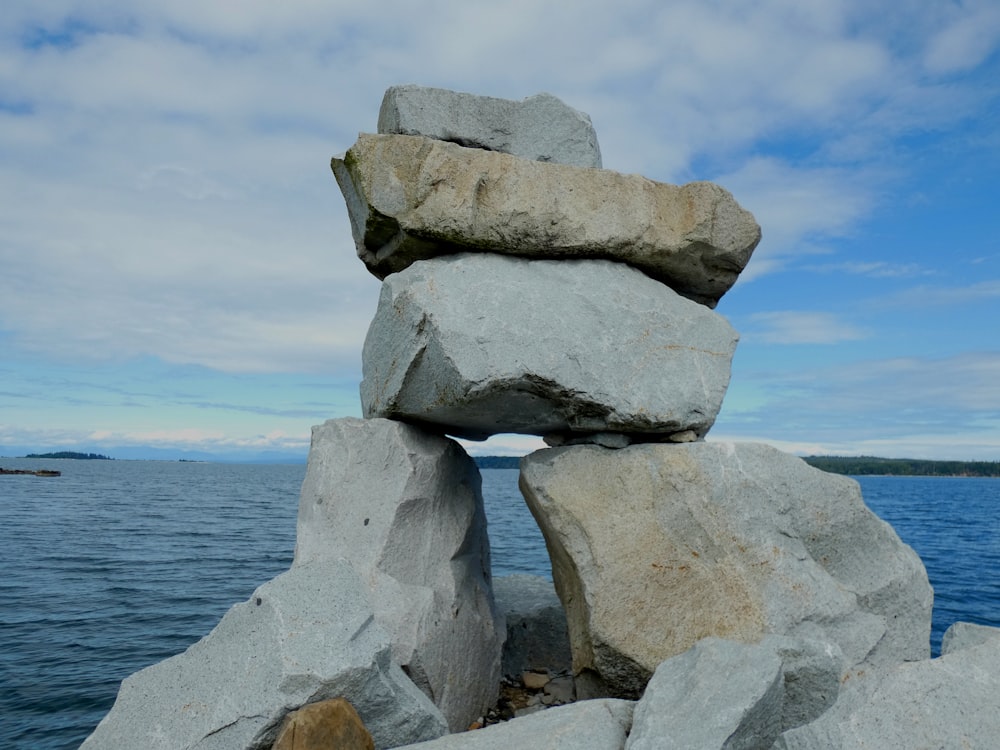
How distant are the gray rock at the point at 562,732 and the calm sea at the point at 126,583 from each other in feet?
18.4

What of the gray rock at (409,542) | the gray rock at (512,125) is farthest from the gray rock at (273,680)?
the gray rock at (512,125)

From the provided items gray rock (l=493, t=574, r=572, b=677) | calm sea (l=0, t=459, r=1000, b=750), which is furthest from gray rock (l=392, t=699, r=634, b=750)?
calm sea (l=0, t=459, r=1000, b=750)

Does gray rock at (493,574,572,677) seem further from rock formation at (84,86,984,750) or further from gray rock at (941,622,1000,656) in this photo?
gray rock at (941,622,1000,656)

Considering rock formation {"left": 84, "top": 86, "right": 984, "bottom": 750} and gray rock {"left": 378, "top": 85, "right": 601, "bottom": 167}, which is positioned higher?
gray rock {"left": 378, "top": 85, "right": 601, "bottom": 167}

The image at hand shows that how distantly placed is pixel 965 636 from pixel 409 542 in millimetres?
4175

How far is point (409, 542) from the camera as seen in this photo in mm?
6527

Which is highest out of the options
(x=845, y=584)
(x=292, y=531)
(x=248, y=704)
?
(x=845, y=584)

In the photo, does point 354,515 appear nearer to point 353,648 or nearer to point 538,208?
point 353,648

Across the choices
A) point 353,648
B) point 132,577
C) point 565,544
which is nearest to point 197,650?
point 353,648

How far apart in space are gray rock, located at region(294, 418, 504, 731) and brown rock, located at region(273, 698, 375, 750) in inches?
53.4

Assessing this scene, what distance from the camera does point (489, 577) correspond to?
7.82m

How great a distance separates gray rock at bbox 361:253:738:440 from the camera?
6.05 metres

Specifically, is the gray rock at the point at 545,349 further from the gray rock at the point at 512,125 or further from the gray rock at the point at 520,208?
the gray rock at the point at 512,125

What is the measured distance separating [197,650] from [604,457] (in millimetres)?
3249
